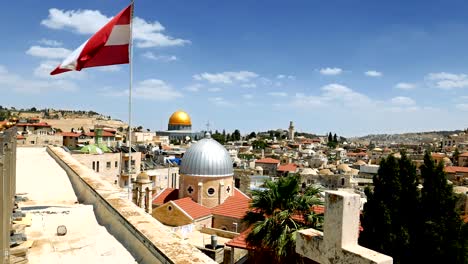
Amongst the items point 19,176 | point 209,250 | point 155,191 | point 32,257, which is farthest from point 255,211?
point 155,191

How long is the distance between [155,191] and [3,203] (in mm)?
24092

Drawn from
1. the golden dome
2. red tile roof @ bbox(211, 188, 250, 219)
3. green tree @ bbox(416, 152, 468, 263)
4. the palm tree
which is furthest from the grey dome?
the golden dome

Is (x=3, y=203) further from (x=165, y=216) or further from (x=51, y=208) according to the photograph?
(x=165, y=216)

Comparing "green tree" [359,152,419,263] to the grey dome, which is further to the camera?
the grey dome

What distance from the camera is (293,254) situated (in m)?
10.7

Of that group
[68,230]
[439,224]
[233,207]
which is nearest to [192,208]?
[233,207]

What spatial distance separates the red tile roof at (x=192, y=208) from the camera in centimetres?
2008

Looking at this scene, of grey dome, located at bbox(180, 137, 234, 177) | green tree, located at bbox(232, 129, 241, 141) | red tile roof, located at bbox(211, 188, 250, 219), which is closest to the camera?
red tile roof, located at bbox(211, 188, 250, 219)

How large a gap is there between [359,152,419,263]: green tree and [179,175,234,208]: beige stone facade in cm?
974

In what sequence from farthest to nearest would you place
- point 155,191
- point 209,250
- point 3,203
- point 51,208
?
point 155,191
point 209,250
point 51,208
point 3,203

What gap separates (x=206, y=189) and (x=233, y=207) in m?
2.05

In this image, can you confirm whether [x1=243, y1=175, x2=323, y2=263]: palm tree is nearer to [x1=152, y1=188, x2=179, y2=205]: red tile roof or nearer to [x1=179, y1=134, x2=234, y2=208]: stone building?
[x1=179, y1=134, x2=234, y2=208]: stone building

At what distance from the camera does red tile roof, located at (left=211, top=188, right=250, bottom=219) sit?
20.5 metres

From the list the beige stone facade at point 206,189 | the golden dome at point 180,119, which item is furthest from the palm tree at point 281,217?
the golden dome at point 180,119
